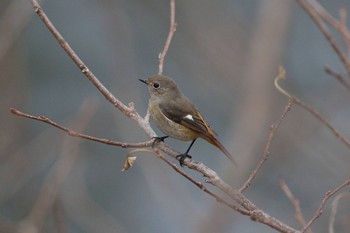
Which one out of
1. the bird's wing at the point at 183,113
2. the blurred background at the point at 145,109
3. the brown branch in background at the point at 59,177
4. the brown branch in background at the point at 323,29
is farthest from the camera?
the blurred background at the point at 145,109

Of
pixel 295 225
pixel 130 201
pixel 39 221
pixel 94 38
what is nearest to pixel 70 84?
pixel 94 38

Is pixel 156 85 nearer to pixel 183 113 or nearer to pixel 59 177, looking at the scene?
pixel 183 113

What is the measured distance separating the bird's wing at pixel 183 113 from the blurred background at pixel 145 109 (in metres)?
0.55

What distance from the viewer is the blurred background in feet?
17.8

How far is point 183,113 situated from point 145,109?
12.8 feet

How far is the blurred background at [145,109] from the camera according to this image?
5.43 m

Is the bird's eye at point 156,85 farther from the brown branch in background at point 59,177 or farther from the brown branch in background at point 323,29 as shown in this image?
the brown branch in background at point 323,29

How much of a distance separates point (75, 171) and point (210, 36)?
171cm

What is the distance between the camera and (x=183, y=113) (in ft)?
12.2

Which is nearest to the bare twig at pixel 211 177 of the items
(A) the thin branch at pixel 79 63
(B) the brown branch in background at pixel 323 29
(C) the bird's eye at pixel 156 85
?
(A) the thin branch at pixel 79 63

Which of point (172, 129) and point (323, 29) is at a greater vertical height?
point (323, 29)

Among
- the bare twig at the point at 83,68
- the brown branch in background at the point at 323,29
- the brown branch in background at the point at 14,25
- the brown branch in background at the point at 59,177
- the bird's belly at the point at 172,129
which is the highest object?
the brown branch in background at the point at 323,29

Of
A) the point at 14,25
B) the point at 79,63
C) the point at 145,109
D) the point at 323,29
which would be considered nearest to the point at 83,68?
the point at 79,63

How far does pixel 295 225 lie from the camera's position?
268 inches
